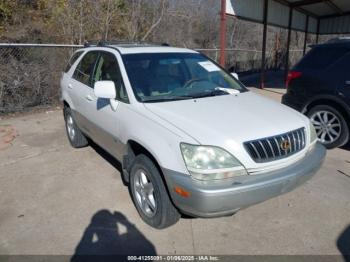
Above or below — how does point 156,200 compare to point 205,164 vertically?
below

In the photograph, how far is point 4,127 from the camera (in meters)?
7.20

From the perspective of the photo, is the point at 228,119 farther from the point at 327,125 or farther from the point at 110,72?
the point at 327,125

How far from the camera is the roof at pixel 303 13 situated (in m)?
11.0

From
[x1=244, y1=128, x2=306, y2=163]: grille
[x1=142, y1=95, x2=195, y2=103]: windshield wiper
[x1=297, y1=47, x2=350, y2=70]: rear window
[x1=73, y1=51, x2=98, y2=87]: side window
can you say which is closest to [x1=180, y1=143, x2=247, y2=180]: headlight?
[x1=244, y1=128, x2=306, y2=163]: grille

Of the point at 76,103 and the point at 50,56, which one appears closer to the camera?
the point at 76,103

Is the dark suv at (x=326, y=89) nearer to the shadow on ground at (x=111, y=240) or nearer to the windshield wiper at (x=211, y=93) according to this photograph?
the windshield wiper at (x=211, y=93)

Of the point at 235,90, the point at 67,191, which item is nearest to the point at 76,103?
the point at 67,191

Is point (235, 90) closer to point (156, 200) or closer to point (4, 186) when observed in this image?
point (156, 200)

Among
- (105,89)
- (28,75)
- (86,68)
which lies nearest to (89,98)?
(86,68)

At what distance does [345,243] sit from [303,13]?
1722 centimetres

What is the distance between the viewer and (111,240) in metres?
3.21

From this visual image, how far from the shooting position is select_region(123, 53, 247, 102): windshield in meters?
3.66

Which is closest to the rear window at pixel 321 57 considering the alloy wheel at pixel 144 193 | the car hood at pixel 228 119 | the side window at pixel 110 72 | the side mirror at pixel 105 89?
the car hood at pixel 228 119

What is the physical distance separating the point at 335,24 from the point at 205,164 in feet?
66.2
